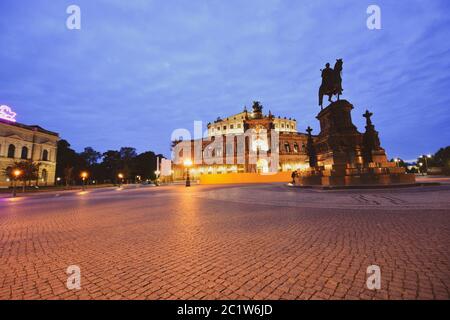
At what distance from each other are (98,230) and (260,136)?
66.5 m

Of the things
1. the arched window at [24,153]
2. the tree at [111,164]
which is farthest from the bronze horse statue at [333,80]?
the tree at [111,164]

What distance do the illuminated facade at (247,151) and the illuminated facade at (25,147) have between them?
35.9m

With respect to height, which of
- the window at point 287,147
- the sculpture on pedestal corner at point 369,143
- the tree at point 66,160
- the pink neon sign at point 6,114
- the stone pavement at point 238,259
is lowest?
the stone pavement at point 238,259

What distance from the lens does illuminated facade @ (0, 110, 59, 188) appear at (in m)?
49.2

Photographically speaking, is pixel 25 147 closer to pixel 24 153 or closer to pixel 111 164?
pixel 24 153

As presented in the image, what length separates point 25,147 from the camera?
55.0m

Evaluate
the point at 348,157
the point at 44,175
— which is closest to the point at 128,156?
the point at 44,175

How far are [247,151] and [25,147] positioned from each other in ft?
201

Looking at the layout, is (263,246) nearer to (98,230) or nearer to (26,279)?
(26,279)

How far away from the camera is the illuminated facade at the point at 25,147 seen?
49.2 meters

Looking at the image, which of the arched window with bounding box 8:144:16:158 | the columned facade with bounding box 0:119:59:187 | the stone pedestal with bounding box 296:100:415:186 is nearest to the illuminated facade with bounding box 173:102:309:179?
the columned facade with bounding box 0:119:59:187

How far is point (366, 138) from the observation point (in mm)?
17703

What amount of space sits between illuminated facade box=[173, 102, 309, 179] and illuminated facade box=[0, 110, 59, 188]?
118 ft

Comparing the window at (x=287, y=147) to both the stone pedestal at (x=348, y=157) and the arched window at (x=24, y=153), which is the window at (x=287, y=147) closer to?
the stone pedestal at (x=348, y=157)
